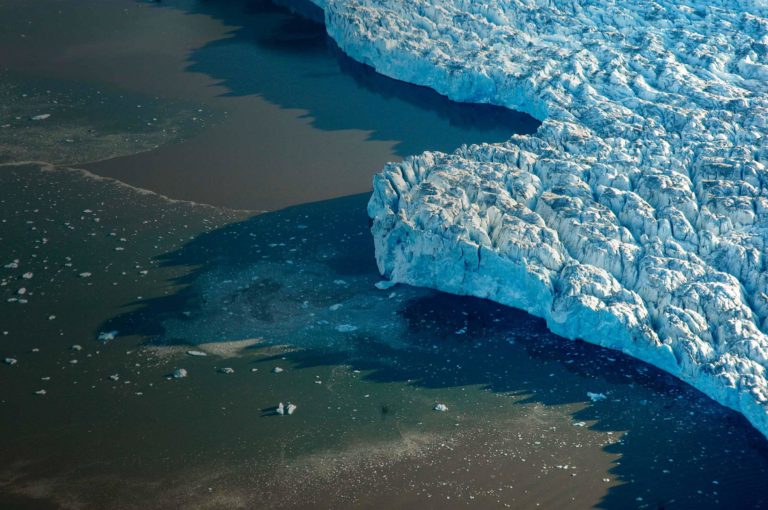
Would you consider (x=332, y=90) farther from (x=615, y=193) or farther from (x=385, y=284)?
(x=615, y=193)

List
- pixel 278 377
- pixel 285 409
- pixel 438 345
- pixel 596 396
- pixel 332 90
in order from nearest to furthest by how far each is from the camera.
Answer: pixel 285 409, pixel 596 396, pixel 278 377, pixel 438 345, pixel 332 90

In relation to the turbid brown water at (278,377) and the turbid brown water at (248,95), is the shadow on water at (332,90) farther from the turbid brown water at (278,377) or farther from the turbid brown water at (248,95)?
the turbid brown water at (278,377)

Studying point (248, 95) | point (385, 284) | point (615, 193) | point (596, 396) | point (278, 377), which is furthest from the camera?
point (248, 95)

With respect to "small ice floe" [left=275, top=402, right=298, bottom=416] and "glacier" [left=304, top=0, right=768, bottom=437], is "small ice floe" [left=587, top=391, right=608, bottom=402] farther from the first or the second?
"small ice floe" [left=275, top=402, right=298, bottom=416]

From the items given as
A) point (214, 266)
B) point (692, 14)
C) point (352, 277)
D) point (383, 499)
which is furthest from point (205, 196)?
point (692, 14)

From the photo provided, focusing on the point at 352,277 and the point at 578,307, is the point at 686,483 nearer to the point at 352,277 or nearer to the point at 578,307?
the point at 578,307

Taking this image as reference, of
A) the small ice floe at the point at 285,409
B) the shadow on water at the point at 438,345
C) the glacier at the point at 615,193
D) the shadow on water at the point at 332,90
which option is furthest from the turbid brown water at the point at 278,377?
the shadow on water at the point at 332,90

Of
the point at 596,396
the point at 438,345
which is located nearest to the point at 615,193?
the point at 596,396
